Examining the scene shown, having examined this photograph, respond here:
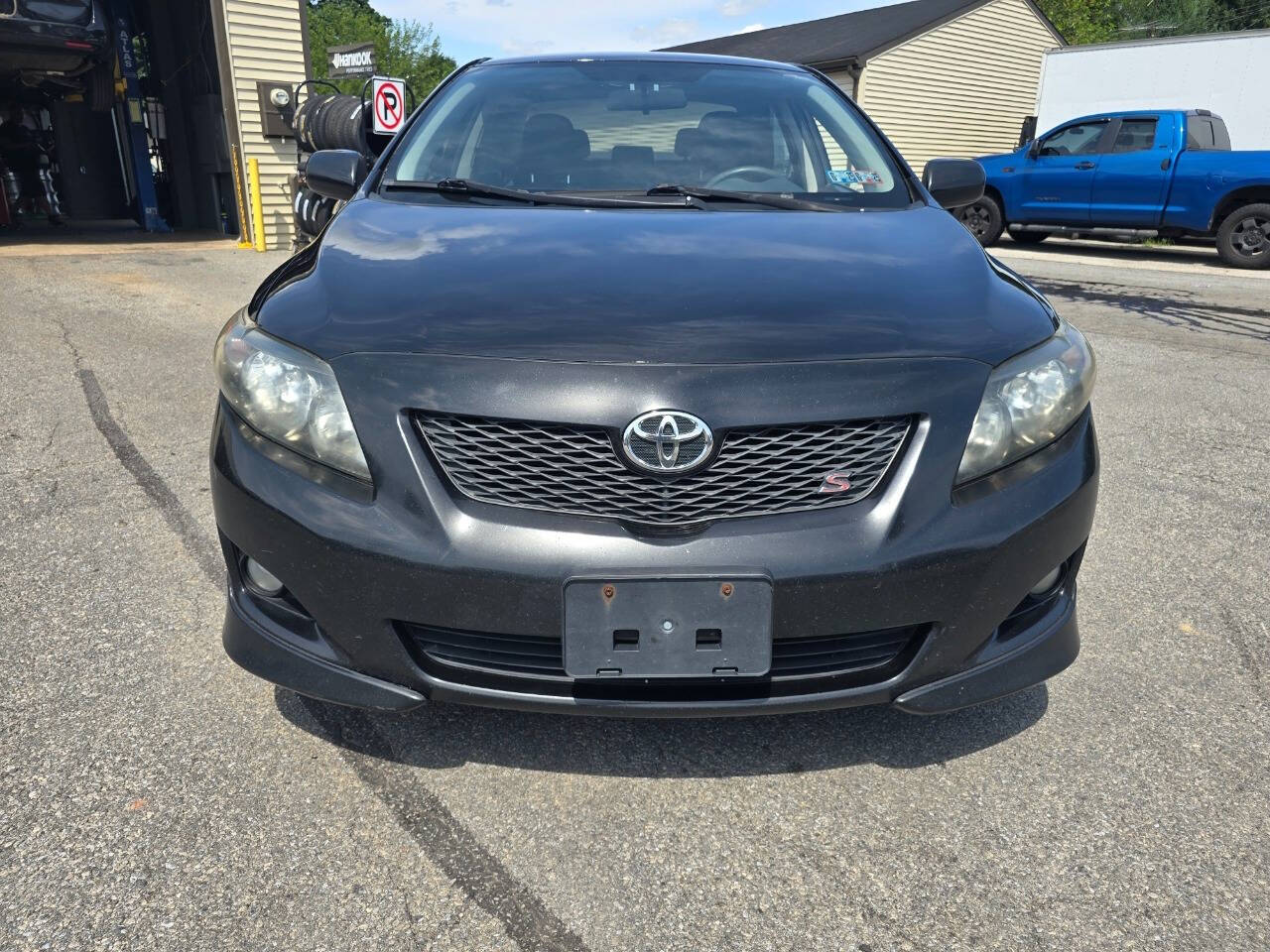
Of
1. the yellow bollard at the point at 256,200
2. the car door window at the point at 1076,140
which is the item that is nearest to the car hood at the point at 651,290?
the yellow bollard at the point at 256,200

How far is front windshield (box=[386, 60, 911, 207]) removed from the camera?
8.96 ft

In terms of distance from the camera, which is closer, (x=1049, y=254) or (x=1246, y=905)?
(x=1246, y=905)

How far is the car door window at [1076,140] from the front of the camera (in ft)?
40.0

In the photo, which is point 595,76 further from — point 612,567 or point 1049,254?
point 1049,254

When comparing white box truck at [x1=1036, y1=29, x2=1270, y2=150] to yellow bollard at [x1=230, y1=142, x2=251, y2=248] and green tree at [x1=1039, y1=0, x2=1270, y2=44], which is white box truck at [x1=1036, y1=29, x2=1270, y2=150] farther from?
green tree at [x1=1039, y1=0, x2=1270, y2=44]

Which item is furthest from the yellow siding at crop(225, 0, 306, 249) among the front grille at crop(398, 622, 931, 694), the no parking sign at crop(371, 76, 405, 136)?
the front grille at crop(398, 622, 931, 694)

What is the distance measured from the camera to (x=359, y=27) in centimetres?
5575

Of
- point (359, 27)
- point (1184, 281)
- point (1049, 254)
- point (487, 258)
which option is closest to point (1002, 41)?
point (1049, 254)

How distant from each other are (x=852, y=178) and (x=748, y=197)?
403 millimetres

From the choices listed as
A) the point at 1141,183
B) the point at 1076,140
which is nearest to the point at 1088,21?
the point at 1076,140

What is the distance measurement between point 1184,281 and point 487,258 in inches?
395

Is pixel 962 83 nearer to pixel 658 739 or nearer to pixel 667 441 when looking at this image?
pixel 658 739

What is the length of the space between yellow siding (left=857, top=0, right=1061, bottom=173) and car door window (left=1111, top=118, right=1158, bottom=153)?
8.10 meters

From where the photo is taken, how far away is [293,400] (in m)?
1.76
